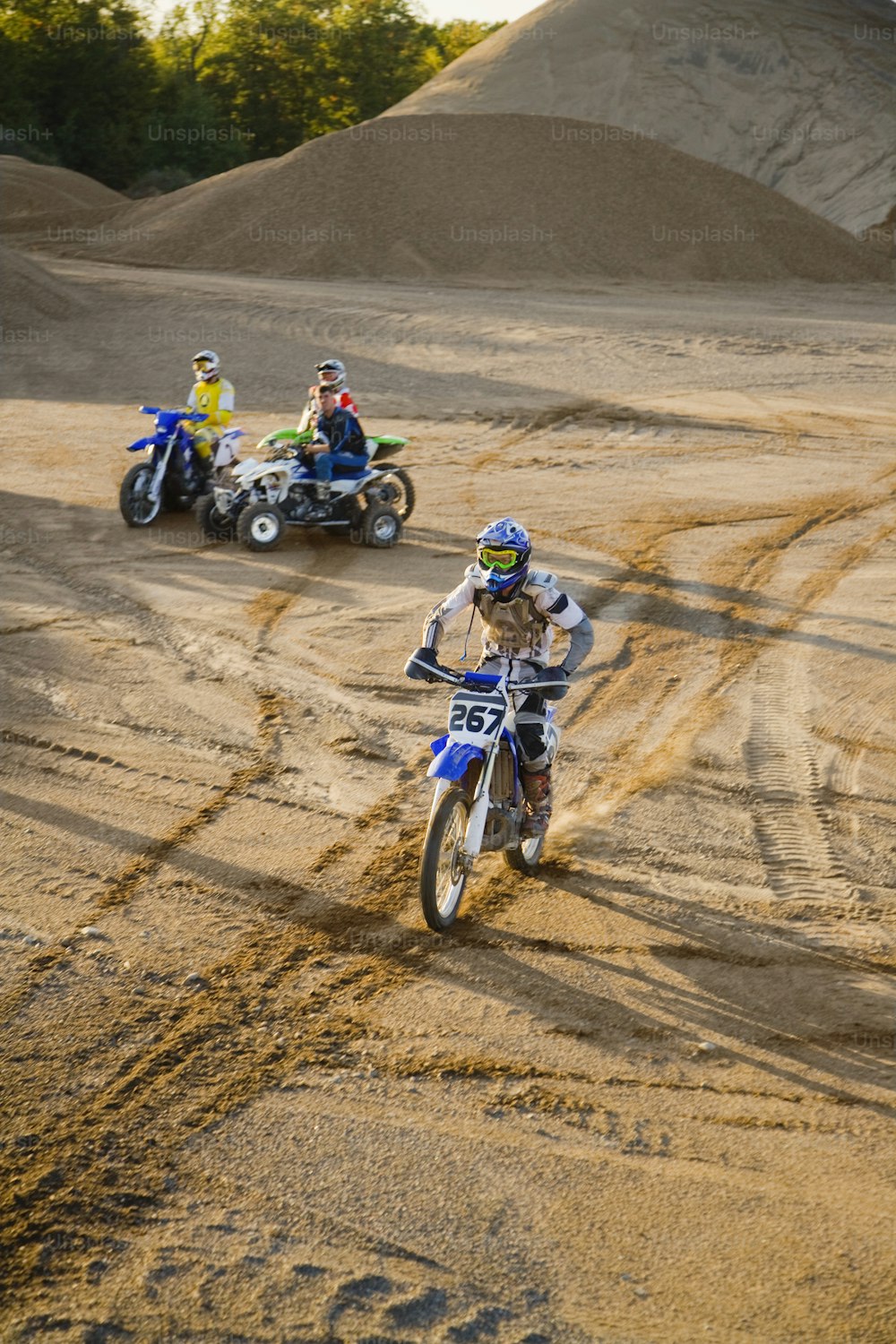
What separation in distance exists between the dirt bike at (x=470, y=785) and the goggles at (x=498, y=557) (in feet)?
1.79

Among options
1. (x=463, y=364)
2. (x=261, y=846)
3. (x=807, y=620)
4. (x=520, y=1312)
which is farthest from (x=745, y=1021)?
(x=463, y=364)

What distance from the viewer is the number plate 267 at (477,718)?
6328 mm

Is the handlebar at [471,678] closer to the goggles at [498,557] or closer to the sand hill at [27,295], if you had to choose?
the goggles at [498,557]

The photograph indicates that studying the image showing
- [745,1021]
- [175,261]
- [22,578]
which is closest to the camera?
[745,1021]

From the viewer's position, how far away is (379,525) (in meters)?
13.9

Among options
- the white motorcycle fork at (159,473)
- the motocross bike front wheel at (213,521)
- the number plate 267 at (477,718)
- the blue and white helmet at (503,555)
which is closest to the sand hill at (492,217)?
the white motorcycle fork at (159,473)

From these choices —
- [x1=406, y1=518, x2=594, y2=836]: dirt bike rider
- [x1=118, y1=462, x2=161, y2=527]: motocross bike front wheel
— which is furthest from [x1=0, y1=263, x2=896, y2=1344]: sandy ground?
[x1=406, y1=518, x2=594, y2=836]: dirt bike rider

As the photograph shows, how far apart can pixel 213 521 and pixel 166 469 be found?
1138 mm

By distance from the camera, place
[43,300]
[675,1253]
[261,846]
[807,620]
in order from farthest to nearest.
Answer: [43,300] → [807,620] → [261,846] → [675,1253]

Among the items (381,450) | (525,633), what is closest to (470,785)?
(525,633)

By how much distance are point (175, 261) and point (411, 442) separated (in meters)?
20.8

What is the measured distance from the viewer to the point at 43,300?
92.7ft

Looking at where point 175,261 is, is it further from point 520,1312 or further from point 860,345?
point 520,1312

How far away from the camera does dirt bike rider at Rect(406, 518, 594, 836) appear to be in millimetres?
6594
